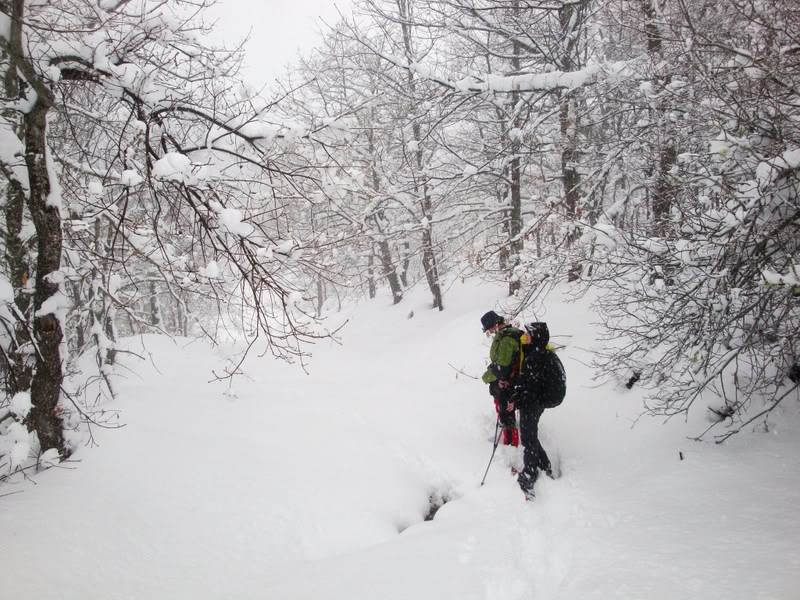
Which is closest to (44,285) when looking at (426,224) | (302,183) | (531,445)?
(302,183)

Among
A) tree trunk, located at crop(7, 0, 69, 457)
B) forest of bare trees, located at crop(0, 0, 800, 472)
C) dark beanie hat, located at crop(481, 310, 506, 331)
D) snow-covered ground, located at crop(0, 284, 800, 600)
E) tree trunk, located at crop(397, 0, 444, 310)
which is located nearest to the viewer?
forest of bare trees, located at crop(0, 0, 800, 472)

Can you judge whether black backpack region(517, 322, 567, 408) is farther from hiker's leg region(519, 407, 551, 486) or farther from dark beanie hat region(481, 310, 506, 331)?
dark beanie hat region(481, 310, 506, 331)

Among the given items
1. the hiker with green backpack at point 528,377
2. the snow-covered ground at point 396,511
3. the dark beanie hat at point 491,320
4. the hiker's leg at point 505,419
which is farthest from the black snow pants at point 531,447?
the dark beanie hat at point 491,320

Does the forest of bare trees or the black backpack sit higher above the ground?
the forest of bare trees

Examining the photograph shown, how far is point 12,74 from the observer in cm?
320

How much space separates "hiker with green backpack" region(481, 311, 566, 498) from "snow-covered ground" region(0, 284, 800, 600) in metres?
0.39

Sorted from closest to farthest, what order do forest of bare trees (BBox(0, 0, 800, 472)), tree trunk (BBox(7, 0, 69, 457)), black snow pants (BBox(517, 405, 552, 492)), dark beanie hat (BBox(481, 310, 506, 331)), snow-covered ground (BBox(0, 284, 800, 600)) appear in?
forest of bare trees (BBox(0, 0, 800, 472)), snow-covered ground (BBox(0, 284, 800, 600)), tree trunk (BBox(7, 0, 69, 457)), black snow pants (BBox(517, 405, 552, 492)), dark beanie hat (BBox(481, 310, 506, 331))

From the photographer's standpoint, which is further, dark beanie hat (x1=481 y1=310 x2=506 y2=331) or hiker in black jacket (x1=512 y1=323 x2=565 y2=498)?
dark beanie hat (x1=481 y1=310 x2=506 y2=331)

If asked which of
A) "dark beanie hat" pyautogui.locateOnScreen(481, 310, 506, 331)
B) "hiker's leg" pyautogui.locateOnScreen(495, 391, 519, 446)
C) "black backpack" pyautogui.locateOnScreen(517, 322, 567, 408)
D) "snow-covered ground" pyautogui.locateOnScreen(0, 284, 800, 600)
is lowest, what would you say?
"snow-covered ground" pyautogui.locateOnScreen(0, 284, 800, 600)

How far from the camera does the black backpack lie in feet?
15.1

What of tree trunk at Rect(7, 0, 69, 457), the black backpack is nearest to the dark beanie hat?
the black backpack

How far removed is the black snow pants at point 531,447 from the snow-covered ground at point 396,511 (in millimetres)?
189

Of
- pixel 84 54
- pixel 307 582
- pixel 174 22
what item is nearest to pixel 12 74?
pixel 84 54

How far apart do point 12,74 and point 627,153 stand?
6.46 meters
